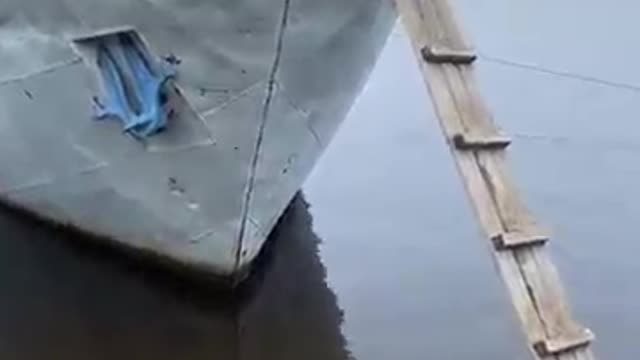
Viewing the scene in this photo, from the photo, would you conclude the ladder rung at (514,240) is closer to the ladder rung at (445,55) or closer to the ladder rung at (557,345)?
the ladder rung at (557,345)

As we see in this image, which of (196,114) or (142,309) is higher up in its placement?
(196,114)

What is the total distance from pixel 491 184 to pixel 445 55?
514mm

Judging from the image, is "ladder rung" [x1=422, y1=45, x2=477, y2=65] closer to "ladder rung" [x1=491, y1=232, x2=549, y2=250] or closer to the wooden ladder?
the wooden ladder

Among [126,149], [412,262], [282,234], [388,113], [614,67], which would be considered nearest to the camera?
[126,149]

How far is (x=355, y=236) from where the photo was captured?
27.3ft

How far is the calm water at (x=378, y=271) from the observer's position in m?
6.91

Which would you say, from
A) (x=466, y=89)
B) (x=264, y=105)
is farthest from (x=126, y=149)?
(x=466, y=89)

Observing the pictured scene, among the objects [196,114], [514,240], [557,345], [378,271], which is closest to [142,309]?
[196,114]

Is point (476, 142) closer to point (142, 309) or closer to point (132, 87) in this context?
point (132, 87)

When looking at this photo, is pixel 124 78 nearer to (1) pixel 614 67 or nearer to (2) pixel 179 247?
(2) pixel 179 247

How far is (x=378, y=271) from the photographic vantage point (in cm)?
777

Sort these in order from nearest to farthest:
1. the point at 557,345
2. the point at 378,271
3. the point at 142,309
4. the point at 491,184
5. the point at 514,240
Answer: the point at 557,345
the point at 514,240
the point at 491,184
the point at 142,309
the point at 378,271

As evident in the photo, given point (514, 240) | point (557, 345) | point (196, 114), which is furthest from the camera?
point (196, 114)

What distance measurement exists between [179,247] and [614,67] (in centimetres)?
604
